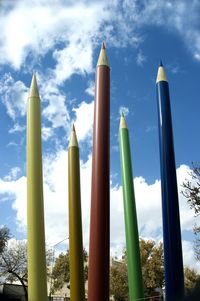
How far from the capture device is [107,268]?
771 centimetres

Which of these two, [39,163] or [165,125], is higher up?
[165,125]

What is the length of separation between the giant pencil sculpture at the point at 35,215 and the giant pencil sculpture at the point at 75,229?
1.65m

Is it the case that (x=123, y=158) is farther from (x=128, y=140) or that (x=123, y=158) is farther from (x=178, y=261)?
(x=178, y=261)

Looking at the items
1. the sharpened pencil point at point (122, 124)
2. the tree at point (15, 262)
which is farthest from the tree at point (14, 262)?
the sharpened pencil point at point (122, 124)

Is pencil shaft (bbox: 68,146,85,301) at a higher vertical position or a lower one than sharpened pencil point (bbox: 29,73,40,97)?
lower

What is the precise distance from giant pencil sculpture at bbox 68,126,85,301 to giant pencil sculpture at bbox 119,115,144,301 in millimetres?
1216

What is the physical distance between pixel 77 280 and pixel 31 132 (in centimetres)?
373

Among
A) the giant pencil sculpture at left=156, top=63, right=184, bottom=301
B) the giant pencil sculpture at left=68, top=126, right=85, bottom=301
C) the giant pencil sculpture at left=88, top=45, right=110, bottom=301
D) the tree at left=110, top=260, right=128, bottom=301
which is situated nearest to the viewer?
the giant pencil sculpture at left=88, top=45, right=110, bottom=301

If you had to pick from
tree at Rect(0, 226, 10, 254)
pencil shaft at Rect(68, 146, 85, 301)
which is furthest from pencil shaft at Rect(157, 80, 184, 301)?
tree at Rect(0, 226, 10, 254)

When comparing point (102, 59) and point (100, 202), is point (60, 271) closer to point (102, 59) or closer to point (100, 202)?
point (102, 59)

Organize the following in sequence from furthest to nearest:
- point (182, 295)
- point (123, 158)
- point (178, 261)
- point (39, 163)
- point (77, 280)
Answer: point (123, 158), point (77, 280), point (39, 163), point (178, 261), point (182, 295)

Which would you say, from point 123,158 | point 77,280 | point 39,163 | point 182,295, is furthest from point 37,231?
point 182,295

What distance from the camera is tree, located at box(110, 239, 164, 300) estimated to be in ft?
146

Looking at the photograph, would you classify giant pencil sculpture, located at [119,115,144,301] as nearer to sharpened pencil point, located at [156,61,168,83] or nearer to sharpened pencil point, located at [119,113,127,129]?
sharpened pencil point, located at [119,113,127,129]
